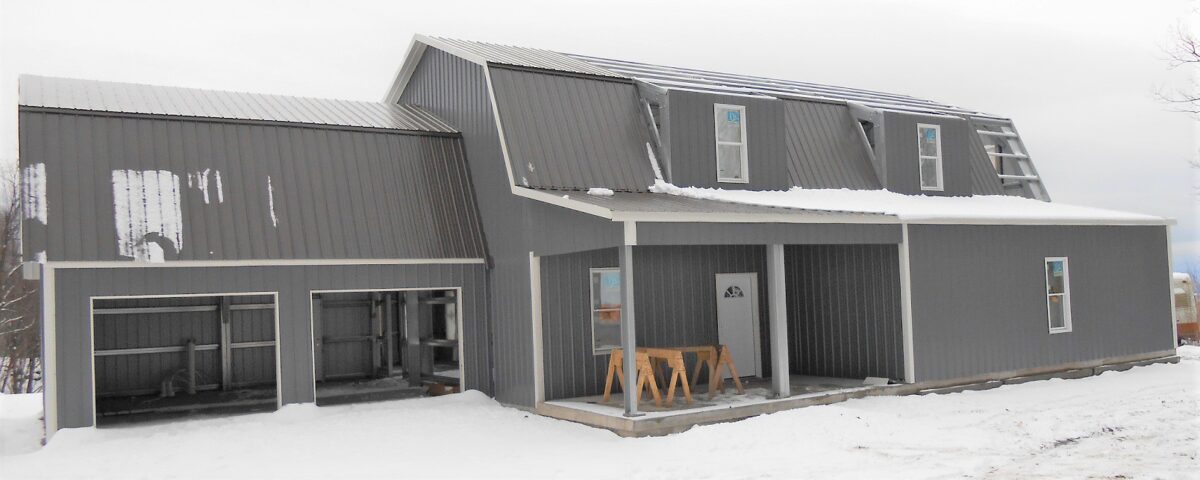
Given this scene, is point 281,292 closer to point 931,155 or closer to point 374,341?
point 374,341

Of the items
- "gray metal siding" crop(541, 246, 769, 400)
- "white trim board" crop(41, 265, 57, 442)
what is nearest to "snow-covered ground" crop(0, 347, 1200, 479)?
"white trim board" crop(41, 265, 57, 442)

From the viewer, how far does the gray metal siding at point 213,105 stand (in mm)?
14109

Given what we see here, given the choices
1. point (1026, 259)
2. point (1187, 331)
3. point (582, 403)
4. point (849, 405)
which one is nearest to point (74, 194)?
point (582, 403)

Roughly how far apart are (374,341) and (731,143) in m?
8.37

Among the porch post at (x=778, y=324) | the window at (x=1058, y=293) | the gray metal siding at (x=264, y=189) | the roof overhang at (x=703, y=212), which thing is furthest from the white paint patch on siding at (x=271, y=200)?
the window at (x=1058, y=293)

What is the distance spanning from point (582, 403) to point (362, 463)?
3.34 meters

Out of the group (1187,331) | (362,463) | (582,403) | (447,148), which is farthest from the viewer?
(1187,331)

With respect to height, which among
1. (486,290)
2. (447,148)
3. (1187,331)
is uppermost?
(447,148)

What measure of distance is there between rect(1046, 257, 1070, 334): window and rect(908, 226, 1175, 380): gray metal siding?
14 centimetres

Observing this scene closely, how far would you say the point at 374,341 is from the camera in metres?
19.2

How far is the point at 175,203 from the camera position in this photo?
1333 cm

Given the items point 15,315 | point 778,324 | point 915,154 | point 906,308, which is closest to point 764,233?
point 778,324

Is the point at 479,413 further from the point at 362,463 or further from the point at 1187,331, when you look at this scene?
the point at 1187,331

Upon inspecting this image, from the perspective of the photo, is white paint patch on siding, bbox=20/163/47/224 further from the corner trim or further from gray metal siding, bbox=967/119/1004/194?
gray metal siding, bbox=967/119/1004/194
